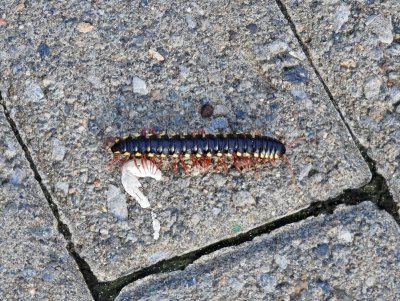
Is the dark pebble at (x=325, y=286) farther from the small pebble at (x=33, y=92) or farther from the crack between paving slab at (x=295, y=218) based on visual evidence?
the small pebble at (x=33, y=92)

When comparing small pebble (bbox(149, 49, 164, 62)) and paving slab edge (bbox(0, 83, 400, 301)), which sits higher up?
small pebble (bbox(149, 49, 164, 62))

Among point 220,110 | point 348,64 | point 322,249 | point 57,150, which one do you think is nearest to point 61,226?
point 57,150

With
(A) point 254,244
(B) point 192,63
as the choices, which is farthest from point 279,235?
(B) point 192,63

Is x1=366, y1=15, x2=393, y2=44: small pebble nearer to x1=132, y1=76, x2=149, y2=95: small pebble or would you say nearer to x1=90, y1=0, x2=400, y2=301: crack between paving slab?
x1=90, y1=0, x2=400, y2=301: crack between paving slab

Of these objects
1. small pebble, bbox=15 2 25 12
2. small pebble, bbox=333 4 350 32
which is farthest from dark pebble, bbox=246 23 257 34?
small pebble, bbox=15 2 25 12

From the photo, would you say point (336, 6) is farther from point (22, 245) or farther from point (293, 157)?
point (22, 245)

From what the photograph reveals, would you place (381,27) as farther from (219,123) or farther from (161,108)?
(161,108)

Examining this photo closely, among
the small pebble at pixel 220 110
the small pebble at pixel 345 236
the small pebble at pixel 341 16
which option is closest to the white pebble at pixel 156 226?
the small pebble at pixel 220 110
